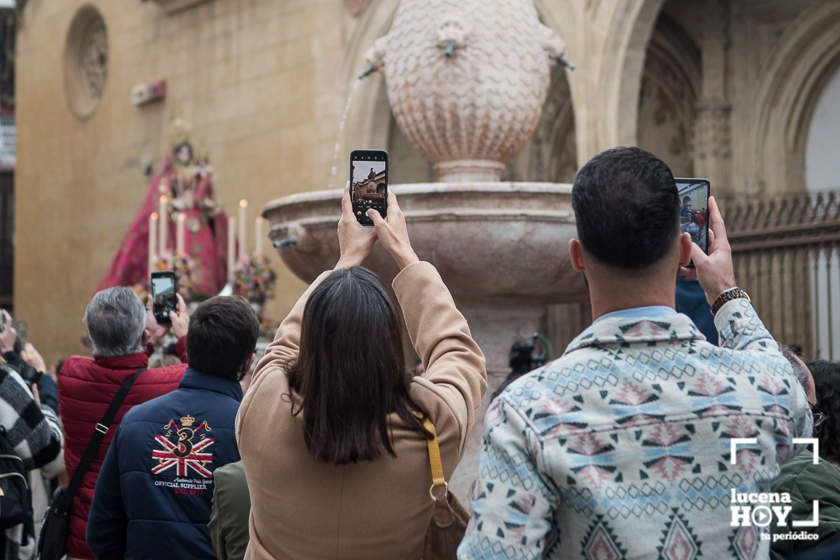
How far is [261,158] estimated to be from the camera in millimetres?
14750

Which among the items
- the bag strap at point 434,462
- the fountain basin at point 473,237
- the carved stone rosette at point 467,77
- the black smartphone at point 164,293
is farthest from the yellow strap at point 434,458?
the carved stone rosette at point 467,77

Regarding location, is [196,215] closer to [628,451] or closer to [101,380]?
[101,380]

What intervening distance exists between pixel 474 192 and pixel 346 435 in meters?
2.65

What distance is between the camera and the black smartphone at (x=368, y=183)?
104 inches

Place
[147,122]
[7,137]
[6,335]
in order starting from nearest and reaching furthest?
1. [6,335]
2. [147,122]
3. [7,137]

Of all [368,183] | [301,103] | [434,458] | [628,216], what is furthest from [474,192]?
[301,103]

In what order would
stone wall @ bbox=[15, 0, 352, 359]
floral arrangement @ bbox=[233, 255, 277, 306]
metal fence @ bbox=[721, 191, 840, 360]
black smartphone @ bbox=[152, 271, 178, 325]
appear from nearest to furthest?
1. black smartphone @ bbox=[152, 271, 178, 325]
2. metal fence @ bbox=[721, 191, 840, 360]
3. floral arrangement @ bbox=[233, 255, 277, 306]
4. stone wall @ bbox=[15, 0, 352, 359]

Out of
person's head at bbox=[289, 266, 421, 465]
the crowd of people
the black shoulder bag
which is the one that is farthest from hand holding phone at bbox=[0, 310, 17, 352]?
person's head at bbox=[289, 266, 421, 465]

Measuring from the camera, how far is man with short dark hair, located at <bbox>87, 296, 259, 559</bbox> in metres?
3.06

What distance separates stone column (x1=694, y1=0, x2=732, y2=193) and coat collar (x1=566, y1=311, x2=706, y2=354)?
432 inches

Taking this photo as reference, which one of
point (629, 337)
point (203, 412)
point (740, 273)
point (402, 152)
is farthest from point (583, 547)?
point (402, 152)

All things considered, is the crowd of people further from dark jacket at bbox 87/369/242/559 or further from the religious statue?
the religious statue

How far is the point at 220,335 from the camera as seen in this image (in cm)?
310

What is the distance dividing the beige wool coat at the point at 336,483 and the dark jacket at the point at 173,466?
0.83 meters
